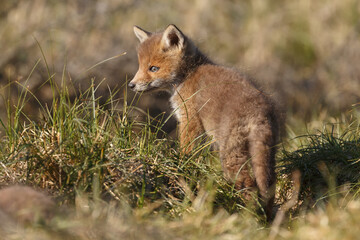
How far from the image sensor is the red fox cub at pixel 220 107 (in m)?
4.16

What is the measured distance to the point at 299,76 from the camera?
1091cm

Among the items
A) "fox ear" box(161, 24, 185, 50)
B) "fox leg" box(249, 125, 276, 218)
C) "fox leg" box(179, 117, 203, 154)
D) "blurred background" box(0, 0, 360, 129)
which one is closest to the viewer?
"fox leg" box(249, 125, 276, 218)

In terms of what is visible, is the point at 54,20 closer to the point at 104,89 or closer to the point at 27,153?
the point at 104,89

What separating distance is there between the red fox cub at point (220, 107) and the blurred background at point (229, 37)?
334cm

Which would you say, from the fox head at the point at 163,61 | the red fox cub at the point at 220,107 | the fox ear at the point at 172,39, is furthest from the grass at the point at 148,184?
the fox ear at the point at 172,39

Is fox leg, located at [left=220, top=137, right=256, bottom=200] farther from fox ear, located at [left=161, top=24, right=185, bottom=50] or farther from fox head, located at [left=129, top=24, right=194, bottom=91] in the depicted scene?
fox ear, located at [left=161, top=24, right=185, bottom=50]

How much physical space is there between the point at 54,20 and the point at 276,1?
5.57 m

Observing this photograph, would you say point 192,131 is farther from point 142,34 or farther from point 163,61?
point 142,34

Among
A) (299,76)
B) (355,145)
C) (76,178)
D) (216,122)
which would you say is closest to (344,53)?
(299,76)

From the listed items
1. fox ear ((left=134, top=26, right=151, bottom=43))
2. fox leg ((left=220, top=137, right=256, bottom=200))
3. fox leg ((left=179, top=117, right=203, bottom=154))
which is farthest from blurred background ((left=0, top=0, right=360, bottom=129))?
fox leg ((left=220, top=137, right=256, bottom=200))

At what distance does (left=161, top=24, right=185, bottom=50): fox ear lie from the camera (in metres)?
5.41

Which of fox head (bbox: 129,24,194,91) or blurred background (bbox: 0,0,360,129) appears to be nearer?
Answer: fox head (bbox: 129,24,194,91)

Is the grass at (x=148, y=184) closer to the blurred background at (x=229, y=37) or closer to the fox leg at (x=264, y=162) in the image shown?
the fox leg at (x=264, y=162)

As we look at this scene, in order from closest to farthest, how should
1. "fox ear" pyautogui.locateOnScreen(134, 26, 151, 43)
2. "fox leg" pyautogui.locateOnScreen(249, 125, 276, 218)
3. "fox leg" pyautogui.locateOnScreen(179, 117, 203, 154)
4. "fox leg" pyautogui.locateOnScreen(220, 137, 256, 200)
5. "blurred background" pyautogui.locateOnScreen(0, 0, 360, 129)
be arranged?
"fox leg" pyautogui.locateOnScreen(249, 125, 276, 218), "fox leg" pyautogui.locateOnScreen(220, 137, 256, 200), "fox leg" pyautogui.locateOnScreen(179, 117, 203, 154), "fox ear" pyautogui.locateOnScreen(134, 26, 151, 43), "blurred background" pyautogui.locateOnScreen(0, 0, 360, 129)
